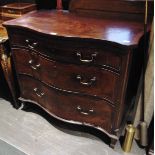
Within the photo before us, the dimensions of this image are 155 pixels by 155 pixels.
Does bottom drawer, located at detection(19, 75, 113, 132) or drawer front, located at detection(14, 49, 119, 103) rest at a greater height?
drawer front, located at detection(14, 49, 119, 103)

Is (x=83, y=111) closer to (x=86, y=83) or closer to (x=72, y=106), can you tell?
(x=72, y=106)

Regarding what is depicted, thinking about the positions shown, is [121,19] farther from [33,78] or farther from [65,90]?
[33,78]

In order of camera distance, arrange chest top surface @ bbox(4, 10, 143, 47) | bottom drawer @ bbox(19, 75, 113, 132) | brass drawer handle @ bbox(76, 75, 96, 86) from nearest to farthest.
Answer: chest top surface @ bbox(4, 10, 143, 47), brass drawer handle @ bbox(76, 75, 96, 86), bottom drawer @ bbox(19, 75, 113, 132)

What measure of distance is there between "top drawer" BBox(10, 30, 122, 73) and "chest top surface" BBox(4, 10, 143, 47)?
41 millimetres

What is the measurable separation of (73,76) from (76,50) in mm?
176

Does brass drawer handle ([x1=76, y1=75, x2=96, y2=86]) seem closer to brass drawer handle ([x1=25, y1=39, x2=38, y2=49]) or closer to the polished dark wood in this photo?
brass drawer handle ([x1=25, y1=39, x2=38, y2=49])

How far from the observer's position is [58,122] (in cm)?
167

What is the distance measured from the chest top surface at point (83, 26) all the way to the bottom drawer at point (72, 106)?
0.40m

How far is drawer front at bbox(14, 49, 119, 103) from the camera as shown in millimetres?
1204

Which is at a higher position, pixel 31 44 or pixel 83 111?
pixel 31 44

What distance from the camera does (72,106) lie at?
1411 mm

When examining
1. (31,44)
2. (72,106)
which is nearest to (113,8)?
(31,44)

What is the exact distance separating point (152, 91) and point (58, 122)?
781mm

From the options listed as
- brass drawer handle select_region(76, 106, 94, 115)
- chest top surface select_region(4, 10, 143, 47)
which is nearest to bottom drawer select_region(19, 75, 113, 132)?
brass drawer handle select_region(76, 106, 94, 115)
